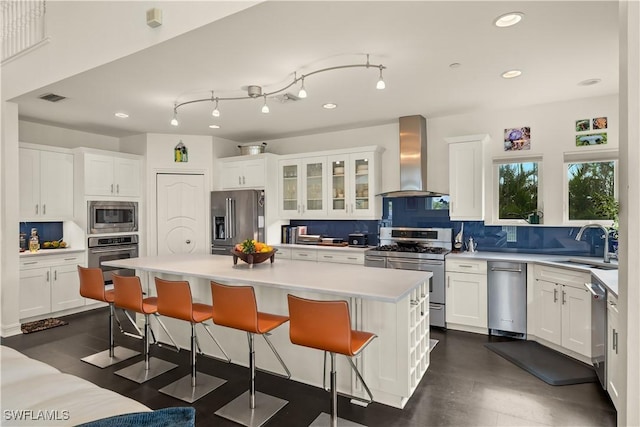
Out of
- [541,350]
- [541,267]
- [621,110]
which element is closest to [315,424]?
[621,110]

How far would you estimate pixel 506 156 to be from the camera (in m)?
4.39

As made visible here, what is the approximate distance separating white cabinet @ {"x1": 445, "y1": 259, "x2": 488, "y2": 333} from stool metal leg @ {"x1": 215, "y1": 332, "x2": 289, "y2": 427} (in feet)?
7.86

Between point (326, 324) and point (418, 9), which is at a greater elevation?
point (418, 9)

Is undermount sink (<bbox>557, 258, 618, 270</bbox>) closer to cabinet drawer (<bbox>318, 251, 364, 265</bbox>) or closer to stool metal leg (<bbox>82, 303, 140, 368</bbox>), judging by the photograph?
cabinet drawer (<bbox>318, 251, 364, 265</bbox>)

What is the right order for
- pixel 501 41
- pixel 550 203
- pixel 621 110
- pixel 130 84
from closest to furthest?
pixel 621 110
pixel 501 41
pixel 130 84
pixel 550 203

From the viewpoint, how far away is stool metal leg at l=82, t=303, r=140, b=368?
3269mm

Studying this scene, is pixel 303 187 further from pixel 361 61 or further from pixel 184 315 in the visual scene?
pixel 184 315

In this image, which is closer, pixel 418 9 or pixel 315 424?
pixel 418 9

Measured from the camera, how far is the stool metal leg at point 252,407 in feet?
7.82

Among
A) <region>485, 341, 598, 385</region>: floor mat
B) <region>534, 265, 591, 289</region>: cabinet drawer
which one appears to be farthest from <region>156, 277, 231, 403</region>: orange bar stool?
<region>534, 265, 591, 289</region>: cabinet drawer

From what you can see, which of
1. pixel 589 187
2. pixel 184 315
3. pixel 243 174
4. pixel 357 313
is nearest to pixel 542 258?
pixel 589 187

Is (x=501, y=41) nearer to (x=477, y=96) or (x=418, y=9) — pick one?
(x=418, y=9)

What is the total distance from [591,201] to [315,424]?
3823mm

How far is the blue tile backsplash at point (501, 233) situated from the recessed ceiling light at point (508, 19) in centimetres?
272
